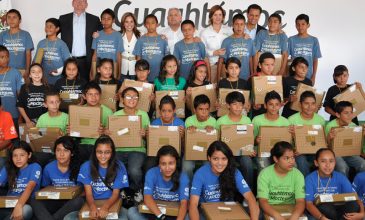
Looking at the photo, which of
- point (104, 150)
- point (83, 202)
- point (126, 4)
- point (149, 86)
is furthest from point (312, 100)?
point (126, 4)

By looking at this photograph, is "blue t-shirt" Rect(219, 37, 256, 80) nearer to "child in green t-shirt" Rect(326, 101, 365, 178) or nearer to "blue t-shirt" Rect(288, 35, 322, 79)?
"blue t-shirt" Rect(288, 35, 322, 79)

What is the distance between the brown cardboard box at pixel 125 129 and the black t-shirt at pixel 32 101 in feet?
4.25

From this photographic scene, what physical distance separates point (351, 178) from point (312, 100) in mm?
1052

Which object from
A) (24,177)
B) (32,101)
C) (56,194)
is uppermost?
(32,101)

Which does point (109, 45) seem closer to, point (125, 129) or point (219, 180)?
point (125, 129)

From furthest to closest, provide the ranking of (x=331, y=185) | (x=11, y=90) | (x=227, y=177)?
(x=11, y=90) → (x=331, y=185) → (x=227, y=177)

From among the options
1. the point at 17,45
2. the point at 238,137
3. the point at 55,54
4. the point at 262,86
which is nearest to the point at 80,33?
the point at 55,54

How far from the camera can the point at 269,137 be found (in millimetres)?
3639

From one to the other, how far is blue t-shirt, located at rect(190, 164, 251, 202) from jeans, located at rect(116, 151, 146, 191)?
796mm

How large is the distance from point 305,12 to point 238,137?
13.7 feet

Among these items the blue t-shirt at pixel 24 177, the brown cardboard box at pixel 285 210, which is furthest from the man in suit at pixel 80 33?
the brown cardboard box at pixel 285 210

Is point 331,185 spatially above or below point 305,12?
below

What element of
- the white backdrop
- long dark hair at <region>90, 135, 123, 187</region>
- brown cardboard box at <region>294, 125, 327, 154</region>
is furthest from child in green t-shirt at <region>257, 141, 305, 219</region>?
the white backdrop

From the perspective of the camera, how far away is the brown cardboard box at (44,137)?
356 cm
